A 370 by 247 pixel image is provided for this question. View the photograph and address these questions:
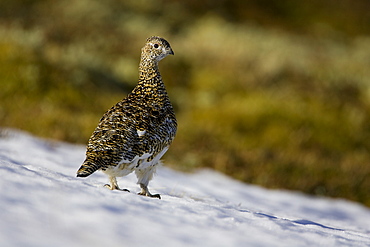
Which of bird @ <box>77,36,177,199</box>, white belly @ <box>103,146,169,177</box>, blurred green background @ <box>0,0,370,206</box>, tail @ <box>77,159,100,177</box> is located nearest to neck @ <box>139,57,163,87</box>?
bird @ <box>77,36,177,199</box>

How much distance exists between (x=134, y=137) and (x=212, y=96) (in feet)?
32.8

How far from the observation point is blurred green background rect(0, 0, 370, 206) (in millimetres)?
9719

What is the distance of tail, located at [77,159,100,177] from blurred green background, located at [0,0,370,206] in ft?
15.5

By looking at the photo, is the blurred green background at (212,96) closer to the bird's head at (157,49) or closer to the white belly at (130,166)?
the bird's head at (157,49)

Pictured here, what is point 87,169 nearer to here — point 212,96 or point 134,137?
point 134,137

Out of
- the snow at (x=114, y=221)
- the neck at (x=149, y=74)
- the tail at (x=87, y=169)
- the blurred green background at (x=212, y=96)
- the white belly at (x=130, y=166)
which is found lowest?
the snow at (x=114, y=221)

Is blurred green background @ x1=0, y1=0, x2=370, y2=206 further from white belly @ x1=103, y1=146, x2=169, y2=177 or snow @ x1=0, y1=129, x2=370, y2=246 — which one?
snow @ x1=0, y1=129, x2=370, y2=246

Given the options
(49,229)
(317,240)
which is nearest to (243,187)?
A: (317,240)

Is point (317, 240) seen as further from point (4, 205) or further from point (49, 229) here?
point (4, 205)

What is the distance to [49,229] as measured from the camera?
2770 millimetres

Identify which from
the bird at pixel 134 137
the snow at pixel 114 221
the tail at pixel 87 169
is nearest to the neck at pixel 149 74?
the bird at pixel 134 137

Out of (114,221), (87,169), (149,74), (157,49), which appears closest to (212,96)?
(157,49)

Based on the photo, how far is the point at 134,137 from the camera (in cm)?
436

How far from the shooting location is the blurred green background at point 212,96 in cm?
972
